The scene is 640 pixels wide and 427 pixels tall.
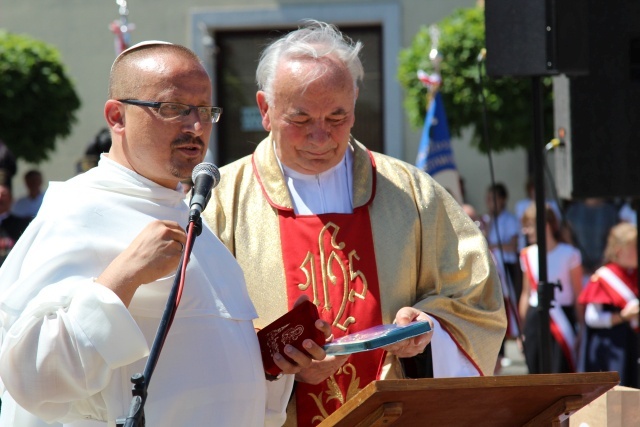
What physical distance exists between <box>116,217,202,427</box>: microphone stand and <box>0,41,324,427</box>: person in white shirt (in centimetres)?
10

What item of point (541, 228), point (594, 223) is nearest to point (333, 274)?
point (541, 228)

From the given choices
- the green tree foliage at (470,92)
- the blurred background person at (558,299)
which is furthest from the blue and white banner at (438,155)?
the green tree foliage at (470,92)

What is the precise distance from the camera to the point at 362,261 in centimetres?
368

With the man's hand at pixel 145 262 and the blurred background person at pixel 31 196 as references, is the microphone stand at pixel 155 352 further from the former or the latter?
the blurred background person at pixel 31 196

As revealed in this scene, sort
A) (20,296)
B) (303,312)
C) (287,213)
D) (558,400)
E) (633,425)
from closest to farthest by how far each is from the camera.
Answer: (20,296) → (558,400) → (303,312) → (633,425) → (287,213)

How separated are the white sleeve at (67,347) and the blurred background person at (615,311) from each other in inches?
204

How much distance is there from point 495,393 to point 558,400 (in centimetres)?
24

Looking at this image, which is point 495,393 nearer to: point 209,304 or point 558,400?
point 558,400

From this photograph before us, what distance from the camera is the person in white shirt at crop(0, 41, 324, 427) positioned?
232 centimetres

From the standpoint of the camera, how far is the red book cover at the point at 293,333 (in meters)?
2.82

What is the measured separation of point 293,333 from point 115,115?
2.43 ft

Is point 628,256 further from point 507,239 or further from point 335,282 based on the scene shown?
point 335,282

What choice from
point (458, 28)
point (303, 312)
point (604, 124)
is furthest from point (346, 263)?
point (458, 28)

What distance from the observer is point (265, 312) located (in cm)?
360
